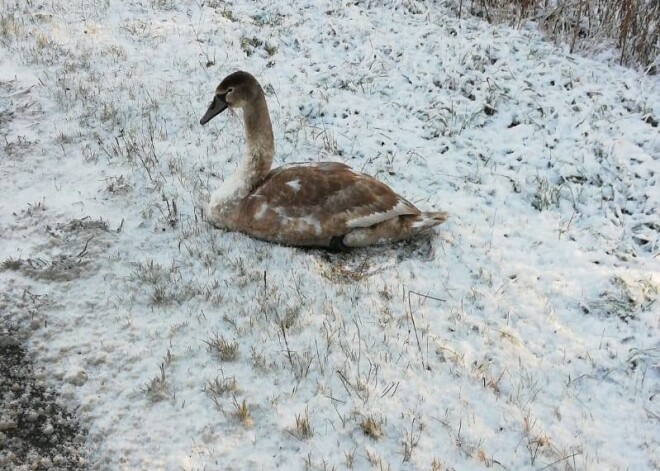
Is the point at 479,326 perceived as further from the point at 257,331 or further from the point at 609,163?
the point at 609,163

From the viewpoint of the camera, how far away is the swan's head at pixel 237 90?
5254mm

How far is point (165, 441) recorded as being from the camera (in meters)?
3.55

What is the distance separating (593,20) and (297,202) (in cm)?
644

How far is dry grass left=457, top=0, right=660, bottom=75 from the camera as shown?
8.07 metres

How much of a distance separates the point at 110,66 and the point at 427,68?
462cm

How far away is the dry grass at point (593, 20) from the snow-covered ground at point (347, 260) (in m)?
0.43

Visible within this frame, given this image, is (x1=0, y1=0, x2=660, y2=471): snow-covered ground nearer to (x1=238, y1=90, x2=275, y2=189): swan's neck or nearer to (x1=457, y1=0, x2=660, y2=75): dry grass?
(x1=457, y1=0, x2=660, y2=75): dry grass

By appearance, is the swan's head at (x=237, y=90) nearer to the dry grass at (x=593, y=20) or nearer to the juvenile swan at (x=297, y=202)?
the juvenile swan at (x=297, y=202)

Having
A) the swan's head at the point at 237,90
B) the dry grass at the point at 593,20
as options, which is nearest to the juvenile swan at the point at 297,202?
the swan's head at the point at 237,90

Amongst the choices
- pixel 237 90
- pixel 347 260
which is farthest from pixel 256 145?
pixel 347 260

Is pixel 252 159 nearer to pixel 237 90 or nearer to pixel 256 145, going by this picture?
pixel 256 145

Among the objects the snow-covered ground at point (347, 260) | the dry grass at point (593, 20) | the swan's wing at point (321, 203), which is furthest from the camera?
the dry grass at point (593, 20)

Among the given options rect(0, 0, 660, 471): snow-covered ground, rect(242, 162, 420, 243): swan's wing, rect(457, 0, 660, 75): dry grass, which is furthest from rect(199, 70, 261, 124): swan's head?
rect(457, 0, 660, 75): dry grass

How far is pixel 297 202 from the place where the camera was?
5.13m
